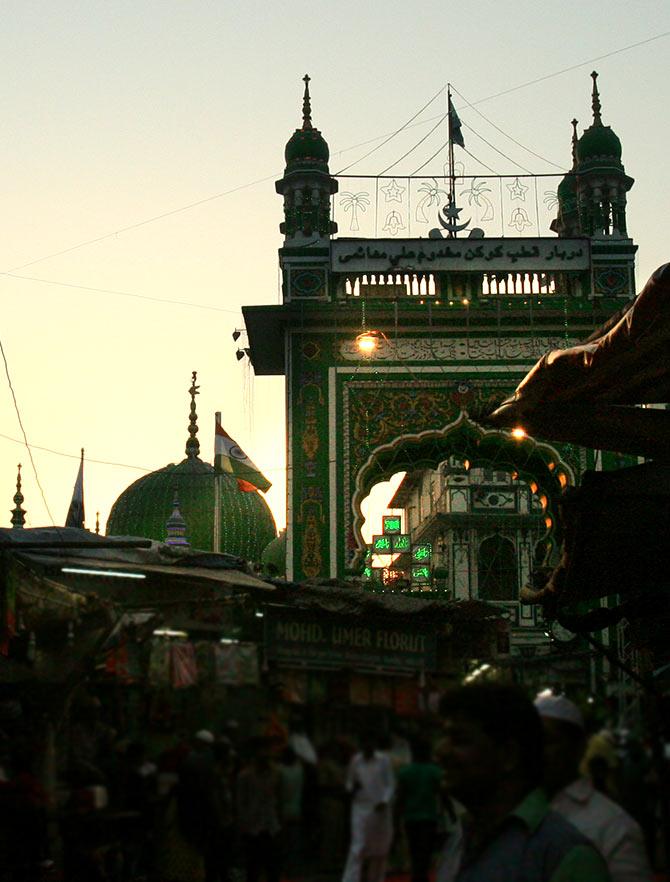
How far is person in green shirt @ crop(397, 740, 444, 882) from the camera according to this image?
2566 mm

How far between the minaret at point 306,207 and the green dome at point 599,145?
3.87 m

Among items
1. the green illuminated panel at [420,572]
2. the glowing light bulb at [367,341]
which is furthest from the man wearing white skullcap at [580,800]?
the green illuminated panel at [420,572]

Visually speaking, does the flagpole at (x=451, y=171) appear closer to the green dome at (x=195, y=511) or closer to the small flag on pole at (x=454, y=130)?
the small flag on pole at (x=454, y=130)

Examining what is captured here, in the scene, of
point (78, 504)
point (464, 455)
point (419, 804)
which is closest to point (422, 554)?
point (78, 504)

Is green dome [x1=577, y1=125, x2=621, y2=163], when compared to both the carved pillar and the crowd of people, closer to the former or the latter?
the carved pillar

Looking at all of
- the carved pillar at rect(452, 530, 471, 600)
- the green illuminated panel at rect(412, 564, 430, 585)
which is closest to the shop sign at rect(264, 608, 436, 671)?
the green illuminated panel at rect(412, 564, 430, 585)

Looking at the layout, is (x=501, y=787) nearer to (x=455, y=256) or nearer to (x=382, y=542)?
(x=455, y=256)

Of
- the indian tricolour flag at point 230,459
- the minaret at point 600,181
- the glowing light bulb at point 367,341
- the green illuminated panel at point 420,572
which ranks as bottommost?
the green illuminated panel at point 420,572

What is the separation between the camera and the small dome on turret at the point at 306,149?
74.1 ft

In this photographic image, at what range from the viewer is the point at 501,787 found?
2.56 meters

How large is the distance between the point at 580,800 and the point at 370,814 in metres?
0.59

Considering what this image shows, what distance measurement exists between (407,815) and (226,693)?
1.27 ft

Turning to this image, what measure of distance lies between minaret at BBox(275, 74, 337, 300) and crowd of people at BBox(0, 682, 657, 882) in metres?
18.7

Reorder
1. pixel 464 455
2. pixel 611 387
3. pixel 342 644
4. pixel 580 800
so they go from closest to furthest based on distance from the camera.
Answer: pixel 342 644 → pixel 580 800 → pixel 611 387 → pixel 464 455
